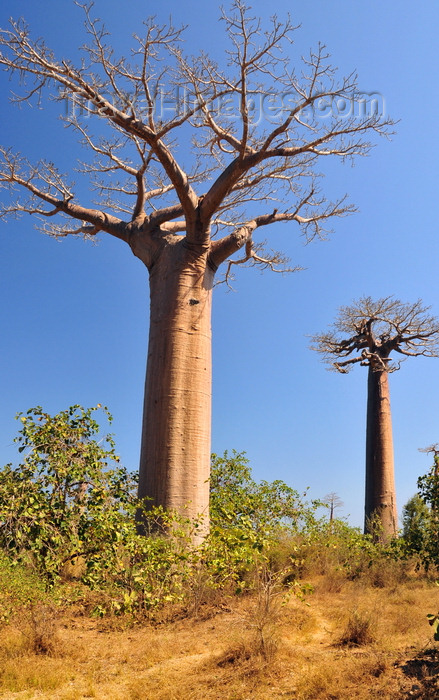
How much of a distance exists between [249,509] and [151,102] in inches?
202

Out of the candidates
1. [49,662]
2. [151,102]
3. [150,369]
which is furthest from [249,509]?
[151,102]

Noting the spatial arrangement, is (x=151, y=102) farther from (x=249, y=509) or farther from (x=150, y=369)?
(x=249, y=509)

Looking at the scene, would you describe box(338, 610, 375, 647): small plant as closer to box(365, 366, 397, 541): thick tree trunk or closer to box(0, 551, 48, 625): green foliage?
box(0, 551, 48, 625): green foliage

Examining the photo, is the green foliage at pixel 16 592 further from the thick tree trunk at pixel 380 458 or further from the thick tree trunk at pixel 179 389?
the thick tree trunk at pixel 380 458

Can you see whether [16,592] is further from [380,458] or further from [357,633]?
[380,458]

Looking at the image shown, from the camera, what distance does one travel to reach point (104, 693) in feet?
10.4

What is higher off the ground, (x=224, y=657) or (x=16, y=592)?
(x=16, y=592)

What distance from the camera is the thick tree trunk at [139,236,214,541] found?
5781mm

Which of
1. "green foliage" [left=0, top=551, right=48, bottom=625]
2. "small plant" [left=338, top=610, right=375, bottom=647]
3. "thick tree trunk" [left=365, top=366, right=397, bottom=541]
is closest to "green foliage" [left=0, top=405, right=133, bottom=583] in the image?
"green foliage" [left=0, top=551, right=48, bottom=625]

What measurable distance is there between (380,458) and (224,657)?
7.71m

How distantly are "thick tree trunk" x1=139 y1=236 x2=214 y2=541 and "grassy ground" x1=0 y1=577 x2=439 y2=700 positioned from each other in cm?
136

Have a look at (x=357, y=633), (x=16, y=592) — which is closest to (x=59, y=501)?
(x=16, y=592)

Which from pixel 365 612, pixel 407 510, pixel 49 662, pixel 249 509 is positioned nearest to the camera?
pixel 49 662

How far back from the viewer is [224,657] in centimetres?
356
